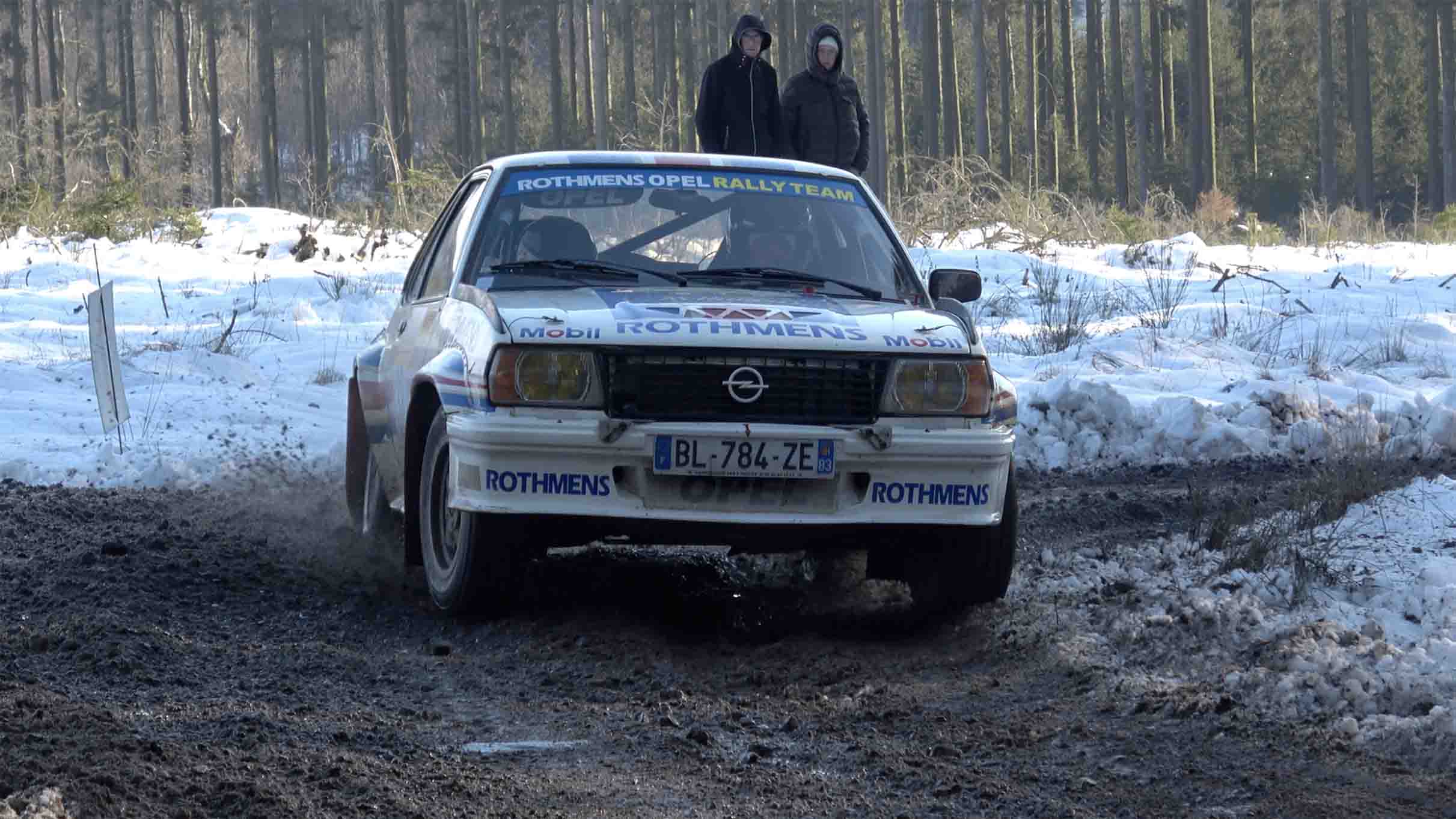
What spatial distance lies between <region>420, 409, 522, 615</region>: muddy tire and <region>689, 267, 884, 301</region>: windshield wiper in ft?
3.37

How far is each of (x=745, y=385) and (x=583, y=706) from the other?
3.44 ft

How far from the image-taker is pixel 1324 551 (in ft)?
17.6

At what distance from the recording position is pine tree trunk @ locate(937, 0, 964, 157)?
46.0m

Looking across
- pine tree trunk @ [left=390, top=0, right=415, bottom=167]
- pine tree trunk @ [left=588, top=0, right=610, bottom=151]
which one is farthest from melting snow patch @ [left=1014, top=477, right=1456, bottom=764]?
→ pine tree trunk @ [left=588, top=0, right=610, bottom=151]

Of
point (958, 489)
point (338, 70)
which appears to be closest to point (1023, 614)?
point (958, 489)

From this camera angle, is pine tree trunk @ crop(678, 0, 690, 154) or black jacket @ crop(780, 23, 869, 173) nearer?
black jacket @ crop(780, 23, 869, 173)

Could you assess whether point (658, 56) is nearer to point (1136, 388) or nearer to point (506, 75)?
point (506, 75)

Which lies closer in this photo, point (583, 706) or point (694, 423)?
point (583, 706)

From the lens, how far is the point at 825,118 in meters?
11.2

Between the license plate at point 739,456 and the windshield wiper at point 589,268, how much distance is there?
920 millimetres

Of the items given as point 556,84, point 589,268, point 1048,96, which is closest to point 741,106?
point 589,268

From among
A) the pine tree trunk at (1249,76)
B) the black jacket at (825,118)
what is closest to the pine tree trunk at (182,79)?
the pine tree trunk at (1249,76)

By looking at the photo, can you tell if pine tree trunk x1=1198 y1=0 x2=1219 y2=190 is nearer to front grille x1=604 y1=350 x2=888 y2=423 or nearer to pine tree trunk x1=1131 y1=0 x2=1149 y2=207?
pine tree trunk x1=1131 y1=0 x2=1149 y2=207

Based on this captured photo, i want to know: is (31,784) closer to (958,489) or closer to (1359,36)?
(958,489)
